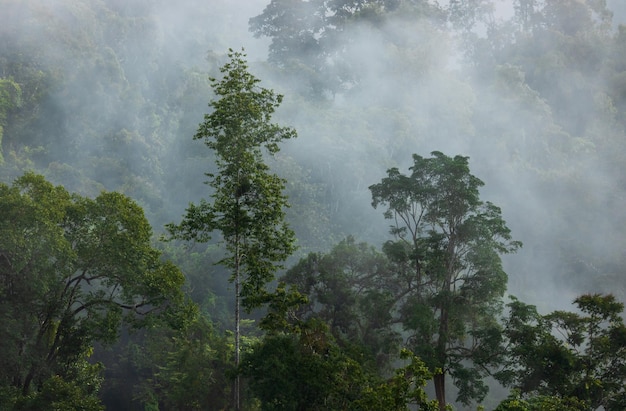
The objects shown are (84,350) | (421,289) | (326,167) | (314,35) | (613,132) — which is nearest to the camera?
(84,350)

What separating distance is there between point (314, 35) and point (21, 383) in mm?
45422

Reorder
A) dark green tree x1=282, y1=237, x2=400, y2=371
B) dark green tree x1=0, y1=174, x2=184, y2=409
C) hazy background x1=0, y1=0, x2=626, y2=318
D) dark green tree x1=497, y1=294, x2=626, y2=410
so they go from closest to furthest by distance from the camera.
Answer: dark green tree x1=0, y1=174, x2=184, y2=409 → dark green tree x1=497, y1=294, x2=626, y2=410 → dark green tree x1=282, y1=237, x2=400, y2=371 → hazy background x1=0, y1=0, x2=626, y2=318

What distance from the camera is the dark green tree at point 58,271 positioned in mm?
15531

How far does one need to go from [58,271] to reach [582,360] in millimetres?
14804

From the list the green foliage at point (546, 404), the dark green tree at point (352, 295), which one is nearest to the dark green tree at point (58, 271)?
the dark green tree at point (352, 295)

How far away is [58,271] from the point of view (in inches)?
639

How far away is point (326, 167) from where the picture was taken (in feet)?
143

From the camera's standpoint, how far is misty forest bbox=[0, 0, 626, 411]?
611 inches

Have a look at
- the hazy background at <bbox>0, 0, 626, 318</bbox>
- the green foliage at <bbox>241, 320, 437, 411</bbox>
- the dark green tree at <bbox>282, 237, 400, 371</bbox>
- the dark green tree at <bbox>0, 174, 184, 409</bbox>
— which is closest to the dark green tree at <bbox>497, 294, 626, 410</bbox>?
the dark green tree at <bbox>282, 237, 400, 371</bbox>

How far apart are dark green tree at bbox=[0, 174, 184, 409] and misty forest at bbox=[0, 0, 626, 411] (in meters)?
0.07

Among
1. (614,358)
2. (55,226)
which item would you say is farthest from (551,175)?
(55,226)

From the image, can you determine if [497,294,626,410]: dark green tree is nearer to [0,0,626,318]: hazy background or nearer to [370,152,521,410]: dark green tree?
[370,152,521,410]: dark green tree

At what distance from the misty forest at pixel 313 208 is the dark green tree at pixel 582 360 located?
0.08 m

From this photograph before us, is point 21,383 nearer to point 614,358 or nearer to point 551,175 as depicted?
point 614,358
